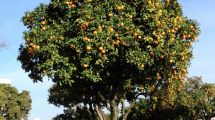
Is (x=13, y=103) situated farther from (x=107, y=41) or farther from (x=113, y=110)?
(x=107, y=41)

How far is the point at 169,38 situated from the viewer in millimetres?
23281

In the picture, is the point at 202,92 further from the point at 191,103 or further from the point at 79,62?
the point at 79,62

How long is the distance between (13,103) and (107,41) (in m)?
86.8

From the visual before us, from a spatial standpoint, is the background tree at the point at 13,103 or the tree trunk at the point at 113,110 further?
the background tree at the point at 13,103

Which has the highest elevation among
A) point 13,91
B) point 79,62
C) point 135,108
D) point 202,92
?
point 13,91

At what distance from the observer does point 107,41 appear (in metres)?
21.9

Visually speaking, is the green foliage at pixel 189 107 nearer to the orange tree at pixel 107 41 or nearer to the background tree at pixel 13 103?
the orange tree at pixel 107 41

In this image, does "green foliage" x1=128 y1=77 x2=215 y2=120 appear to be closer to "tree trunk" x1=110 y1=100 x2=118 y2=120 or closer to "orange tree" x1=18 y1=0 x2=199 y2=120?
"tree trunk" x1=110 y1=100 x2=118 y2=120

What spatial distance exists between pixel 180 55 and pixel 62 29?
5.91 metres

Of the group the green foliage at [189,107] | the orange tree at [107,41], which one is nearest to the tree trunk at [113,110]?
the orange tree at [107,41]

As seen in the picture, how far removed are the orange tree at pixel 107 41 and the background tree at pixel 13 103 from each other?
263 feet

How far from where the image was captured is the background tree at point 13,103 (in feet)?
343

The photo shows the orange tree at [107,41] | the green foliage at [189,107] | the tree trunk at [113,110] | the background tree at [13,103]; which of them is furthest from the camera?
the background tree at [13,103]

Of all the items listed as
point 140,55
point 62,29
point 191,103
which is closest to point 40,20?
point 62,29
